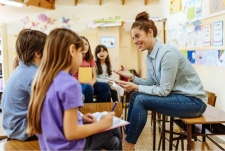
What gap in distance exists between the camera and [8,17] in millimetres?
4871

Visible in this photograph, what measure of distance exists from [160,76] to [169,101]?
0.76 ft

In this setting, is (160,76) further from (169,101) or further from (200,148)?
(200,148)

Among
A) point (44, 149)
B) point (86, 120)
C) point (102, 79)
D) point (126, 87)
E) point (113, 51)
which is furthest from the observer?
point (113, 51)

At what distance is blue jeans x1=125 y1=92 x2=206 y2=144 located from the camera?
1.55 meters

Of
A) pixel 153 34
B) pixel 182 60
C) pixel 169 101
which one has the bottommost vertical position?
pixel 169 101

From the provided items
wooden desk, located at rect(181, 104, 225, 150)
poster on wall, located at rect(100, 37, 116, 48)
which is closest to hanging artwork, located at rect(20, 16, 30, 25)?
poster on wall, located at rect(100, 37, 116, 48)

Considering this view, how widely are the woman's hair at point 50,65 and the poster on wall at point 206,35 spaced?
229cm

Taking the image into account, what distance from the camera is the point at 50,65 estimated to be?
101 centimetres

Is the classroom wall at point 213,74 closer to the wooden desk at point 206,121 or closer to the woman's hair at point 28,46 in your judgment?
the wooden desk at point 206,121

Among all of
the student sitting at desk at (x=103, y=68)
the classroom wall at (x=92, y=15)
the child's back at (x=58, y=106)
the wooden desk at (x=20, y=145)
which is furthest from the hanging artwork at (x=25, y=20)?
the child's back at (x=58, y=106)

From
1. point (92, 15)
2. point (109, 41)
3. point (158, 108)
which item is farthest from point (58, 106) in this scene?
point (92, 15)

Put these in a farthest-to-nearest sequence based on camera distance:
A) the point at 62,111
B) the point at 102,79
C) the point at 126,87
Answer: the point at 102,79 < the point at 126,87 < the point at 62,111

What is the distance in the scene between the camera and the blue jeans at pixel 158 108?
5.08 feet

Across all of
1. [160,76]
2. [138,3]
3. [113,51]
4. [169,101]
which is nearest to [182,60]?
[160,76]
